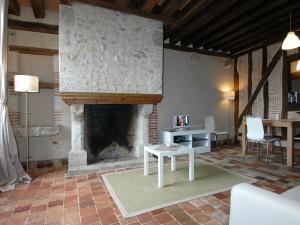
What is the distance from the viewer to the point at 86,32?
11.4 ft

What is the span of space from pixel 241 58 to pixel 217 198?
4829mm

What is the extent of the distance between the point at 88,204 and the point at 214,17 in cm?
402

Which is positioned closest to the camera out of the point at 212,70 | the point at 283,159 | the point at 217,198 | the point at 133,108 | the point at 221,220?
the point at 221,220

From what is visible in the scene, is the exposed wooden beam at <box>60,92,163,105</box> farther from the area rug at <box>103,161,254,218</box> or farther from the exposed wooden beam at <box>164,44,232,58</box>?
the exposed wooden beam at <box>164,44,232,58</box>

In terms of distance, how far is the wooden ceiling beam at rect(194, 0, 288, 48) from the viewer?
3202 millimetres

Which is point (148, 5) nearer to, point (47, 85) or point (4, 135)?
point (47, 85)

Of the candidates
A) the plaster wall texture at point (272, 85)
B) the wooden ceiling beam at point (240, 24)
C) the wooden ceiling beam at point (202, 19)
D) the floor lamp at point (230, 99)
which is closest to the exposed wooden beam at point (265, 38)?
the plaster wall texture at point (272, 85)

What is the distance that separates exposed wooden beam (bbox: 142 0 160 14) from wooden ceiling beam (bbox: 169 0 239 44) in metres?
0.97

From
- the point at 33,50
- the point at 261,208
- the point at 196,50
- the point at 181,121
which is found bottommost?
the point at 261,208

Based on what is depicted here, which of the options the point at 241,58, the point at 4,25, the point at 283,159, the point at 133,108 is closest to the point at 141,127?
the point at 133,108

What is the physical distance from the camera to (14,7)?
327cm

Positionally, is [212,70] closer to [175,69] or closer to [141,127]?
[175,69]

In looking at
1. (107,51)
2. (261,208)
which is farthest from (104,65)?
(261,208)

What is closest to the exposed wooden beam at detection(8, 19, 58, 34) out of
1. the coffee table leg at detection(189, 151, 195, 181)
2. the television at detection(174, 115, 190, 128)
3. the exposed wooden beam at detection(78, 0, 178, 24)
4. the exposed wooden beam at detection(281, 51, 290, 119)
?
the exposed wooden beam at detection(78, 0, 178, 24)
